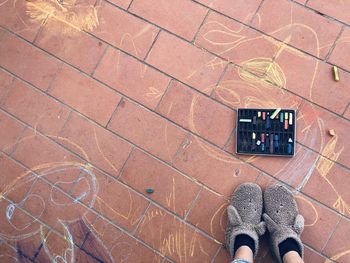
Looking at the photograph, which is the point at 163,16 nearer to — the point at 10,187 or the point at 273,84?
the point at 273,84

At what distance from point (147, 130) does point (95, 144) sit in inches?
13.0

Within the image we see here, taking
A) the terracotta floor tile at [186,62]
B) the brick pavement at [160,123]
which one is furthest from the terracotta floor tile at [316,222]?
the terracotta floor tile at [186,62]

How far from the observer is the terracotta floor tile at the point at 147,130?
2.50m

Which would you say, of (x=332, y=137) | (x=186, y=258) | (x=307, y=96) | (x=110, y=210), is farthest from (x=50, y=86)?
(x=332, y=137)

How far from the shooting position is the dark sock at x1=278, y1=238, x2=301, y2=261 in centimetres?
232

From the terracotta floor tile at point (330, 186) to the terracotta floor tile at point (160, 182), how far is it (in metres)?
0.67

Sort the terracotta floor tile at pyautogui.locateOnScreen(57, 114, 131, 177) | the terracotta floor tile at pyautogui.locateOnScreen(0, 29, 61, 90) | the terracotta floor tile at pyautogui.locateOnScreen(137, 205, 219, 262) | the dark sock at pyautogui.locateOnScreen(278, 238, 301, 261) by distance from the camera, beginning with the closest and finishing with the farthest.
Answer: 1. the dark sock at pyautogui.locateOnScreen(278, 238, 301, 261)
2. the terracotta floor tile at pyautogui.locateOnScreen(137, 205, 219, 262)
3. the terracotta floor tile at pyautogui.locateOnScreen(57, 114, 131, 177)
4. the terracotta floor tile at pyautogui.locateOnScreen(0, 29, 61, 90)

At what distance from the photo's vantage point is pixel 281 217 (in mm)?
2416

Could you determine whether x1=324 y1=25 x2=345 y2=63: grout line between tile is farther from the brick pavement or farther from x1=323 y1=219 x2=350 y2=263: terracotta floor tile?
x1=323 y1=219 x2=350 y2=263: terracotta floor tile

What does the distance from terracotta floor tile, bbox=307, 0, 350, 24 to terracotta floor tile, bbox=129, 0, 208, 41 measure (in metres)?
0.65

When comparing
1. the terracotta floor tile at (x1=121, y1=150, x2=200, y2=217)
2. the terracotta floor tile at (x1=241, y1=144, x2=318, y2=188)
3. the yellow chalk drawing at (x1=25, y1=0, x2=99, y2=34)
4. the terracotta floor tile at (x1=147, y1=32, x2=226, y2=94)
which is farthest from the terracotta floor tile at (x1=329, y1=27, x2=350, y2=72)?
the yellow chalk drawing at (x1=25, y1=0, x2=99, y2=34)

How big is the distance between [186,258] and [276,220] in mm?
564

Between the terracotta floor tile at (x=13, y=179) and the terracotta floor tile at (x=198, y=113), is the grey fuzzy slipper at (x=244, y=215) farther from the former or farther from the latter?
the terracotta floor tile at (x=13, y=179)

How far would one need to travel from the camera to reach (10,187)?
2.60 meters
